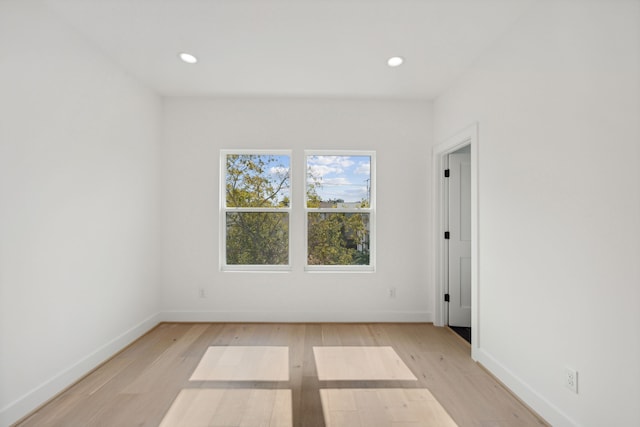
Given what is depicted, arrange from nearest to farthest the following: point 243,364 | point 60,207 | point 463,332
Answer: point 60,207
point 243,364
point 463,332

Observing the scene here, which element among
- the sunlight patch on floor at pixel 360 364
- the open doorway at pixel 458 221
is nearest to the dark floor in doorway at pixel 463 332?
the open doorway at pixel 458 221

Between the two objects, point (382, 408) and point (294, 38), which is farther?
point (294, 38)

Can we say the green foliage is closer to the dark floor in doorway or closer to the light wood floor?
the light wood floor

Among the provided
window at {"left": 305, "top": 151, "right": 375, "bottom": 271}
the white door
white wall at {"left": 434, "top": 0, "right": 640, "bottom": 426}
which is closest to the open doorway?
the white door

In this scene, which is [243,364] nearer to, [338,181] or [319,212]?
[319,212]

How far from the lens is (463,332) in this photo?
3691mm

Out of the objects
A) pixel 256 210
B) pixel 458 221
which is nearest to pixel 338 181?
pixel 256 210

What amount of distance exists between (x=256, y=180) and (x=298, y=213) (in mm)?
648

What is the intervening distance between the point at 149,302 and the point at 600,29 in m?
4.27

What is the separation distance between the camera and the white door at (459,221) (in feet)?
12.5

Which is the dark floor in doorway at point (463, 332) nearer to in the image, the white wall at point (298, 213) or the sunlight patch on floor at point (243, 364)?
the white wall at point (298, 213)

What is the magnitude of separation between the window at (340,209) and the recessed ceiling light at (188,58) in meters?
1.56

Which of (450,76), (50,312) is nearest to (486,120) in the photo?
(450,76)

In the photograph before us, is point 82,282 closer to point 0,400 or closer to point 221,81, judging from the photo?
point 0,400
